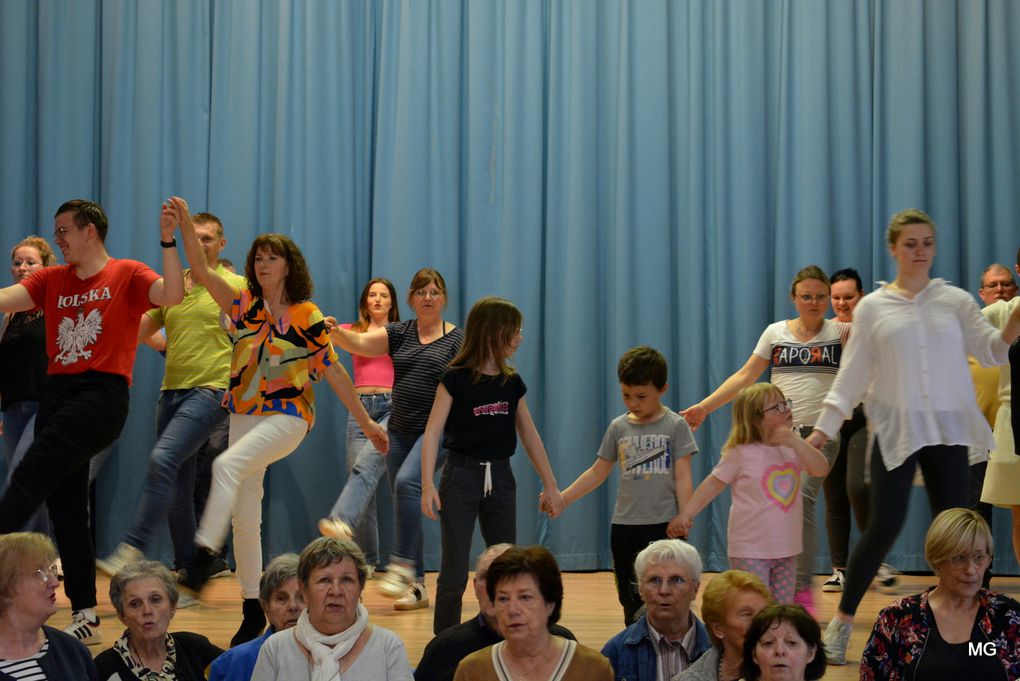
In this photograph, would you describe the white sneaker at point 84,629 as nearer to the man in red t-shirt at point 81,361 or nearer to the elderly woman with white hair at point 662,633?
the man in red t-shirt at point 81,361

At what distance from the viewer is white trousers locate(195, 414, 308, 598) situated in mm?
3777

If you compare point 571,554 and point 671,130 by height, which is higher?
point 671,130

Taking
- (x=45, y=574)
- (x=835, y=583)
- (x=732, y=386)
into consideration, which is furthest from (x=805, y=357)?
(x=45, y=574)

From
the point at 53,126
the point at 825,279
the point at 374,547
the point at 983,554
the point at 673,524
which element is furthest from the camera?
the point at 53,126

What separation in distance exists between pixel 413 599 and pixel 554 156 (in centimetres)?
241

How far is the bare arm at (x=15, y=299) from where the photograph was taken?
12.9ft

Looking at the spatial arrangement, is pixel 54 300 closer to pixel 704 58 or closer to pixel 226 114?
pixel 226 114

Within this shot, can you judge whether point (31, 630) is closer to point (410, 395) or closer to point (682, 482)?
point (682, 482)

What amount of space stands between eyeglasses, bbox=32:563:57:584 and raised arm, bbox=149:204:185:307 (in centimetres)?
116

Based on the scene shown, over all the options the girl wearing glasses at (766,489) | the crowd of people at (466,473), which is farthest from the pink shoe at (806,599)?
the girl wearing glasses at (766,489)

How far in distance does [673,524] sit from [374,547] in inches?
91.6

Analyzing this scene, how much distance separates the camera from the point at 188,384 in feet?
16.2

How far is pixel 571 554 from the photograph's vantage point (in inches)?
232

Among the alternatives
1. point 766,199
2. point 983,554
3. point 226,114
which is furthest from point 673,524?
point 226,114
